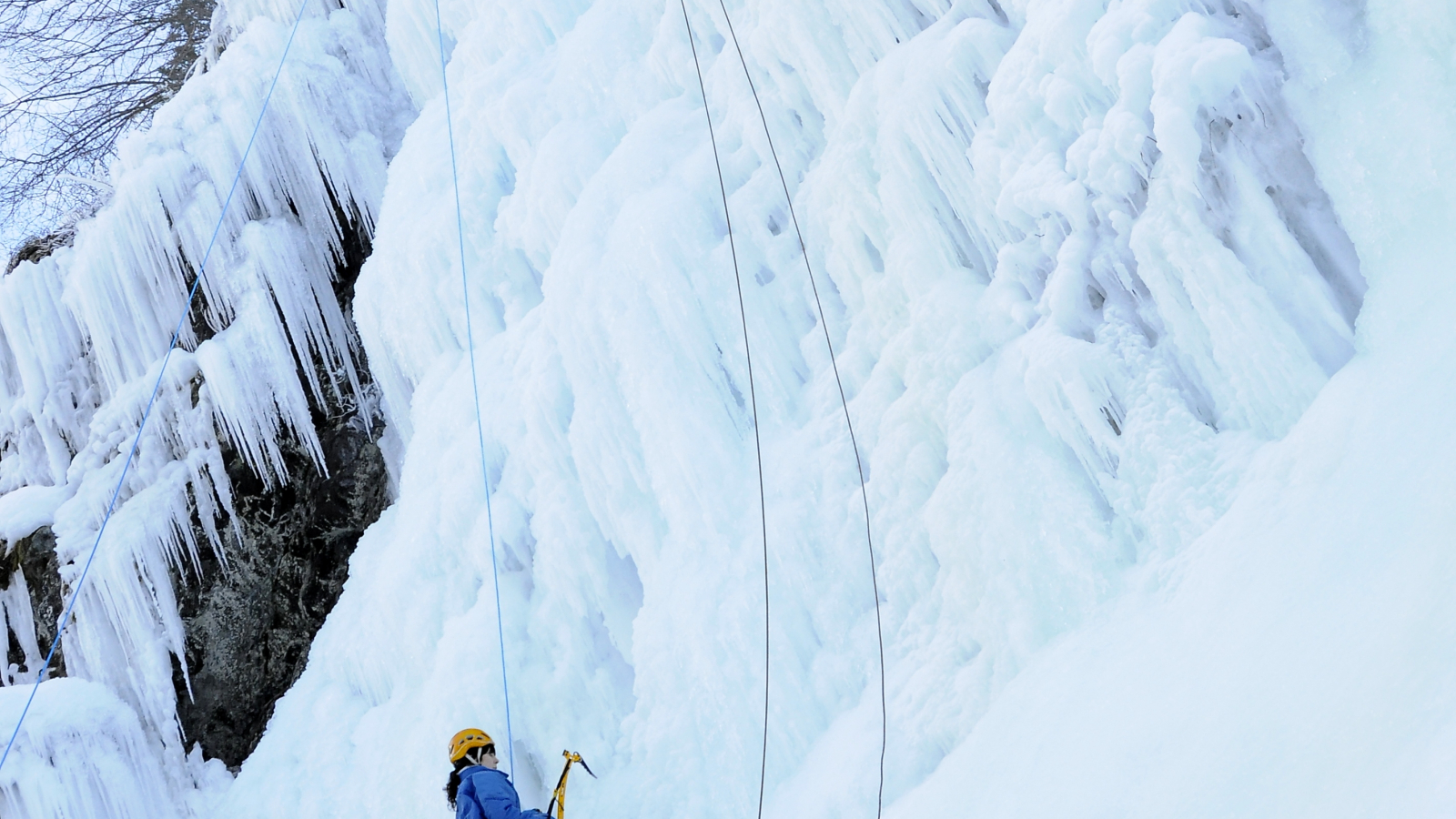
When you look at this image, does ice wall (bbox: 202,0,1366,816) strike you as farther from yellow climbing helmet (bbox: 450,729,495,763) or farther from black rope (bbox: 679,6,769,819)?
yellow climbing helmet (bbox: 450,729,495,763)

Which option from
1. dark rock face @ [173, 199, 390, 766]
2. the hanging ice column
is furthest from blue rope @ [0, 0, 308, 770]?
dark rock face @ [173, 199, 390, 766]

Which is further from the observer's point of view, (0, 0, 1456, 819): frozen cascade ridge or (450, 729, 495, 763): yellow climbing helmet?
(450, 729, 495, 763): yellow climbing helmet

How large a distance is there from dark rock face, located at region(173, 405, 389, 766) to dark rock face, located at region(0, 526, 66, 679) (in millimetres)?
762

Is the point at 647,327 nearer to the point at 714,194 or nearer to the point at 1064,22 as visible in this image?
the point at 714,194

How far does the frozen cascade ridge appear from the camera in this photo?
249 centimetres

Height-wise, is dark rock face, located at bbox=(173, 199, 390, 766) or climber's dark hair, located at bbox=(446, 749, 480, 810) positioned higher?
dark rock face, located at bbox=(173, 199, 390, 766)

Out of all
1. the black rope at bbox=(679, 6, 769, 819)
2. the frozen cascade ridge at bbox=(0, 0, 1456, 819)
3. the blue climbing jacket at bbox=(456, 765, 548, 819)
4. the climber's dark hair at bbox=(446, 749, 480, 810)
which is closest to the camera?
the frozen cascade ridge at bbox=(0, 0, 1456, 819)

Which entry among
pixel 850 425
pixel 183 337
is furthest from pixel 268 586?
pixel 850 425

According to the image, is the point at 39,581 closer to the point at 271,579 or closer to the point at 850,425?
the point at 271,579

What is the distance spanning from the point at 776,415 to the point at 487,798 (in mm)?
1603

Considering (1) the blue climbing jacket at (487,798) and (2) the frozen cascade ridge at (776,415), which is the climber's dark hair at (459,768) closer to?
(1) the blue climbing jacket at (487,798)

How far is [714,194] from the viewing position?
431cm

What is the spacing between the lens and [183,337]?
6258 millimetres

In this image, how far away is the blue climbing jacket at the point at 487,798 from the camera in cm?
332
